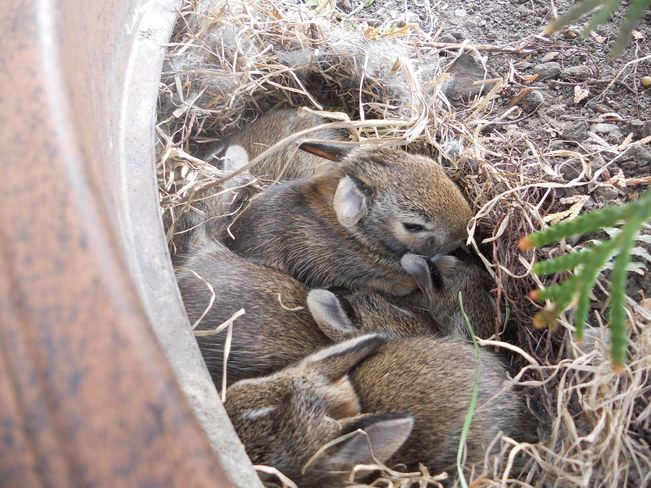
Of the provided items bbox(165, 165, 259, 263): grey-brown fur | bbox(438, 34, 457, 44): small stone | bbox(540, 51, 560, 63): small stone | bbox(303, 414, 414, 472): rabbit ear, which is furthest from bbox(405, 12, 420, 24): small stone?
bbox(303, 414, 414, 472): rabbit ear

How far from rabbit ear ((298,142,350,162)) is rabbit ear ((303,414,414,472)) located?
4.64ft

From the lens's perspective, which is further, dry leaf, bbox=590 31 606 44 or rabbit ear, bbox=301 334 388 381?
dry leaf, bbox=590 31 606 44

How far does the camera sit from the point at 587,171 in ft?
9.37

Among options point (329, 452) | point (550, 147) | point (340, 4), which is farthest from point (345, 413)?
point (340, 4)

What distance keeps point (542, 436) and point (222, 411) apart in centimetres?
129

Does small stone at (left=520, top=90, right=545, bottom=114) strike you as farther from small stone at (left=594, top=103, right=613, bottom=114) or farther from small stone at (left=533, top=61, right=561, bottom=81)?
small stone at (left=594, top=103, right=613, bottom=114)

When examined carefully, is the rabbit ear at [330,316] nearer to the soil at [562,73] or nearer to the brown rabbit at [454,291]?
the brown rabbit at [454,291]

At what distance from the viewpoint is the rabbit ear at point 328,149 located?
122 inches

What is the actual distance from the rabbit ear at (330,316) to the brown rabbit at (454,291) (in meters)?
0.45

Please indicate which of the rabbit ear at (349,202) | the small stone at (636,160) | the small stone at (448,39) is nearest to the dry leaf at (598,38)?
the small stone at (448,39)

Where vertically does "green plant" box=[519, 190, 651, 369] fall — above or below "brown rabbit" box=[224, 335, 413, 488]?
above

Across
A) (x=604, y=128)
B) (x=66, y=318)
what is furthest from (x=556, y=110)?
(x=66, y=318)

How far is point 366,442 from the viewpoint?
6.99 ft

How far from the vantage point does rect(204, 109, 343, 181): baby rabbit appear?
342 cm
